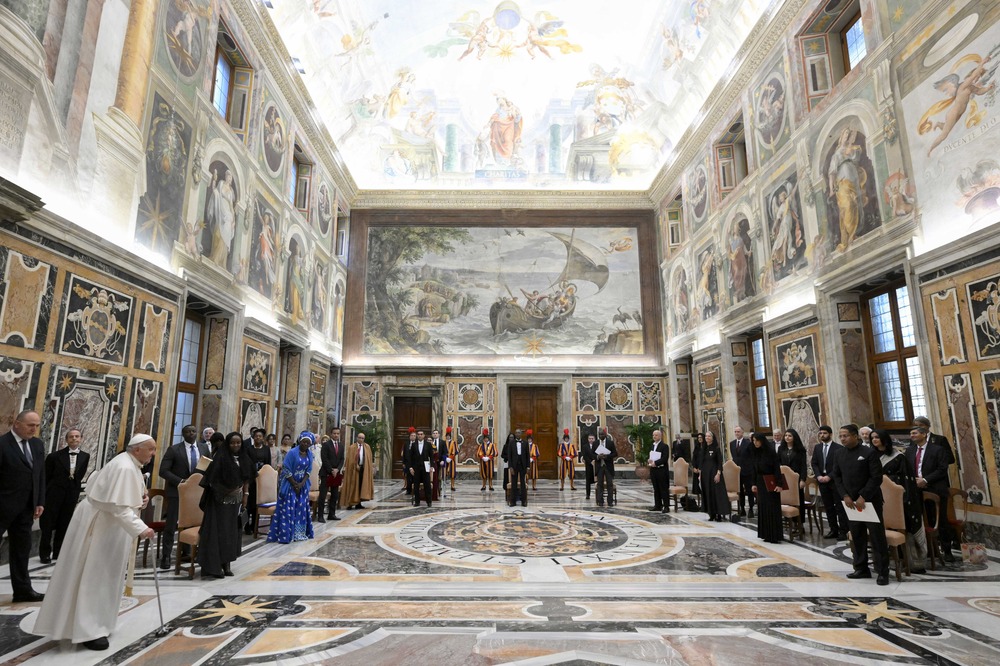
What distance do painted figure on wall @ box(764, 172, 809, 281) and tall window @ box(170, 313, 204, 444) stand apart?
1223 cm

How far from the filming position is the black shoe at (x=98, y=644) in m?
3.64

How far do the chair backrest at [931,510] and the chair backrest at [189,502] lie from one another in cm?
843

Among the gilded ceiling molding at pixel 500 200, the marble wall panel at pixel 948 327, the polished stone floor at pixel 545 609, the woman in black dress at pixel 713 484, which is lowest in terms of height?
the polished stone floor at pixel 545 609

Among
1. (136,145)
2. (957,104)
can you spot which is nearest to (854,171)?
(957,104)

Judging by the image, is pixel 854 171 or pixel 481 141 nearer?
pixel 854 171

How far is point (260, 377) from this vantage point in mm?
11523

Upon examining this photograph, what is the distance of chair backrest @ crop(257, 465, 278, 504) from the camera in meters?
7.98

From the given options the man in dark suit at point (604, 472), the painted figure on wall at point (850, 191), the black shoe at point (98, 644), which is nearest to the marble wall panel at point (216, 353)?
the black shoe at point (98, 644)

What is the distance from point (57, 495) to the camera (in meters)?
5.90

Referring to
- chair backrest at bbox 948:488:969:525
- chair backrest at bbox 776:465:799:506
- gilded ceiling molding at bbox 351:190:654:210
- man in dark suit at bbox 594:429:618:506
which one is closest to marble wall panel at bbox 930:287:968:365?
chair backrest at bbox 948:488:969:525

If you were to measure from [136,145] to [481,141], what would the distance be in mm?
13189

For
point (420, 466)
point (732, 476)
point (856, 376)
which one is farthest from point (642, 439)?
point (420, 466)

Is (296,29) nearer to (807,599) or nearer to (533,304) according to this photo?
(533,304)

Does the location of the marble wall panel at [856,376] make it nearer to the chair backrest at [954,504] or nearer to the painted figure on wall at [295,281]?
the chair backrest at [954,504]
